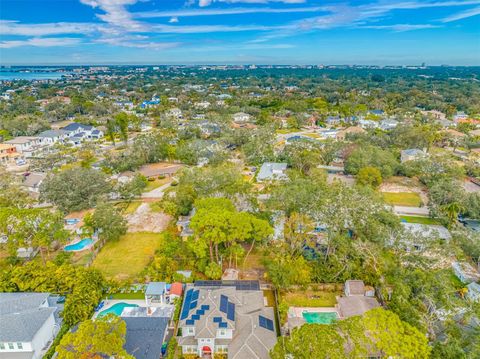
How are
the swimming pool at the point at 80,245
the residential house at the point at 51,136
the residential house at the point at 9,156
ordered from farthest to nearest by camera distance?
the residential house at the point at 51,136 → the residential house at the point at 9,156 → the swimming pool at the point at 80,245

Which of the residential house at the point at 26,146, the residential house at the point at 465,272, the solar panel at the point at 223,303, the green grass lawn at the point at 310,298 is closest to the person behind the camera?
the solar panel at the point at 223,303

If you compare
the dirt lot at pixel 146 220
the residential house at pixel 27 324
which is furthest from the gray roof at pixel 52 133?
the residential house at pixel 27 324

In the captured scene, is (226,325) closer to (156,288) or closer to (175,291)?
(175,291)

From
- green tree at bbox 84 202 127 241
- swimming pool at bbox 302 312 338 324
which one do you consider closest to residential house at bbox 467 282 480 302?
swimming pool at bbox 302 312 338 324

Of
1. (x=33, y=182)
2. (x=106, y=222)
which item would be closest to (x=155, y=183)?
(x=33, y=182)

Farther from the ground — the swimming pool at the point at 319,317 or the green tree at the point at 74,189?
the green tree at the point at 74,189

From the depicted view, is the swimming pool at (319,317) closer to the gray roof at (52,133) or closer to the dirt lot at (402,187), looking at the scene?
the dirt lot at (402,187)

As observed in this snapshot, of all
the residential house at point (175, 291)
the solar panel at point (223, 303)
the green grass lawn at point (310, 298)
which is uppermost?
the solar panel at point (223, 303)
